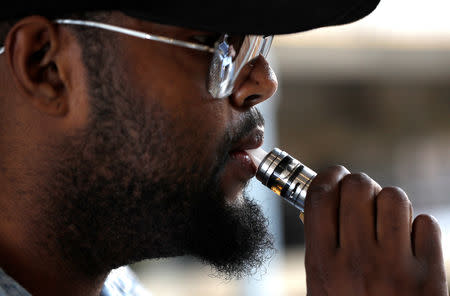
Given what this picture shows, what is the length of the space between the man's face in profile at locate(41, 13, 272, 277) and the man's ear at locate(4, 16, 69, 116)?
7 cm

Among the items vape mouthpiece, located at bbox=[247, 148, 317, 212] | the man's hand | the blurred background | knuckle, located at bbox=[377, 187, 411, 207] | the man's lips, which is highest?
the blurred background

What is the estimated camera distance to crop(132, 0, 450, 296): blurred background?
19.6 feet

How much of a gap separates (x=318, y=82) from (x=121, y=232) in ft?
19.3

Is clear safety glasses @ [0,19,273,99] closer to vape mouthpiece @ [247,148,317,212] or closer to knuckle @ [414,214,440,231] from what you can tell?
vape mouthpiece @ [247,148,317,212]

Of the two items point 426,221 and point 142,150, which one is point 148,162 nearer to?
point 142,150

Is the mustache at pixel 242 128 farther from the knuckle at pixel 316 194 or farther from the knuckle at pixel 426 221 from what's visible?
the knuckle at pixel 426 221

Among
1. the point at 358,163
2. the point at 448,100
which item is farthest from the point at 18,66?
the point at 448,100

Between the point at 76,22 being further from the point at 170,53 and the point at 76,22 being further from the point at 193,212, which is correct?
the point at 193,212

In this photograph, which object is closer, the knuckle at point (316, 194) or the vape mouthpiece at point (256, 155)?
the knuckle at point (316, 194)

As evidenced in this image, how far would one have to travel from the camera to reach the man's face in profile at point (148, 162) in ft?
4.53

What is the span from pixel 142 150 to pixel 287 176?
36 centimetres

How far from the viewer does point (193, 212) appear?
4.98ft

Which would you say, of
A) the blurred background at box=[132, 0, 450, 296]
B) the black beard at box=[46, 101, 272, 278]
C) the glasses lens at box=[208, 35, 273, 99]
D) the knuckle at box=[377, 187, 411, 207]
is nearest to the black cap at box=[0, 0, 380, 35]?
the glasses lens at box=[208, 35, 273, 99]

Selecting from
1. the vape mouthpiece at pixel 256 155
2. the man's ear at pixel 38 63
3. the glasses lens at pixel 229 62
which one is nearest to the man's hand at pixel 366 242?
the vape mouthpiece at pixel 256 155
